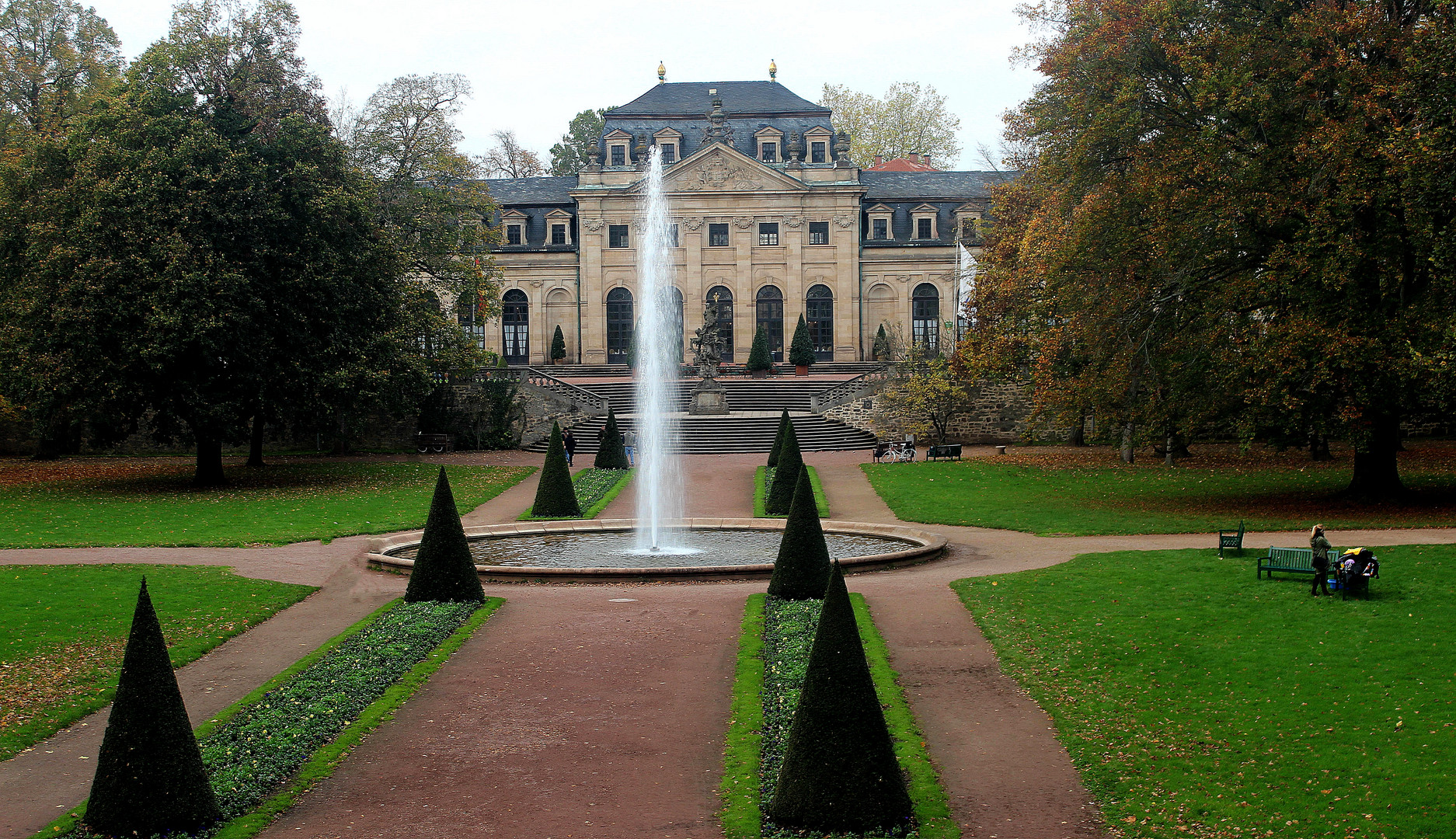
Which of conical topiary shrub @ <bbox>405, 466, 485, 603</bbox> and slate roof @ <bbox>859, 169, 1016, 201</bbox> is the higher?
slate roof @ <bbox>859, 169, 1016, 201</bbox>

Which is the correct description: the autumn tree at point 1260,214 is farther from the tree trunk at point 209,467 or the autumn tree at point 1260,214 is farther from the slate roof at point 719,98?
the slate roof at point 719,98

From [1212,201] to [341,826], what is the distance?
20765mm

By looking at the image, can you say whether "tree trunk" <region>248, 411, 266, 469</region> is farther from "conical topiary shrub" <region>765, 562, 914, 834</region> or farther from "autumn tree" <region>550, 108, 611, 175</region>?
"autumn tree" <region>550, 108, 611, 175</region>

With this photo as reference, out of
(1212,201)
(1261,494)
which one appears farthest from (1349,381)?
(1261,494)

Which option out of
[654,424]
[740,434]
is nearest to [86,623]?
[654,424]

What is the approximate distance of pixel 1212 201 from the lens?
74.2 feet

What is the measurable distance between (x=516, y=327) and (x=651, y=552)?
4320 centimetres

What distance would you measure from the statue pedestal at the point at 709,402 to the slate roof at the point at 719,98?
22531mm

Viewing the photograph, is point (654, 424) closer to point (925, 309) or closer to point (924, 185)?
point (925, 309)

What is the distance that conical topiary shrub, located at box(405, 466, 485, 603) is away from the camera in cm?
1638

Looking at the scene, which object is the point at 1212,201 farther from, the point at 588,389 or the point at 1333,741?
the point at 588,389

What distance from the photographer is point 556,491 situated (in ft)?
84.5

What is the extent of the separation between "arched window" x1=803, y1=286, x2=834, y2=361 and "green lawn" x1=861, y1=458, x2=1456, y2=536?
26.0 m

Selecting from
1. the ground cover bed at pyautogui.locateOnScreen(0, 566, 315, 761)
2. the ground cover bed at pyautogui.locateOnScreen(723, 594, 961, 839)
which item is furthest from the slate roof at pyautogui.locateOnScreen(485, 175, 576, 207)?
the ground cover bed at pyautogui.locateOnScreen(723, 594, 961, 839)
